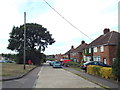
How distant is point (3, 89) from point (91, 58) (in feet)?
107

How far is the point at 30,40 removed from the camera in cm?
5012

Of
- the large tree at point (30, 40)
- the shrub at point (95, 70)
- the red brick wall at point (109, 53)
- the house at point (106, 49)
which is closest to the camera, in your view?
the shrub at point (95, 70)

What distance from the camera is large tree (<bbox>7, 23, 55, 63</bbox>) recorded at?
48.7 meters

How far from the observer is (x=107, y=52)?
31.1 m

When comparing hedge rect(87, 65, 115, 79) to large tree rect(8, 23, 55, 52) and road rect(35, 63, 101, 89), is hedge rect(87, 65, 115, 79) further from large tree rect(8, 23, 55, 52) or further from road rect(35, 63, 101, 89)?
large tree rect(8, 23, 55, 52)

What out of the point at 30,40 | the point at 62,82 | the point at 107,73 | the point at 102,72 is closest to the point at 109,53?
the point at 102,72

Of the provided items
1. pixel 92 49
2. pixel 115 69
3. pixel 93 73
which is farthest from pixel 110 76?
pixel 92 49

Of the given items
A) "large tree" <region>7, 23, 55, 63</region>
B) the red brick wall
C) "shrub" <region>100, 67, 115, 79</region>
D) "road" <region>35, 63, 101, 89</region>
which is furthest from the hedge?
"large tree" <region>7, 23, 55, 63</region>

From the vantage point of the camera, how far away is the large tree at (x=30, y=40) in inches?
1917

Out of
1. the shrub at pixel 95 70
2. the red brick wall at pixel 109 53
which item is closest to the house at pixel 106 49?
→ the red brick wall at pixel 109 53

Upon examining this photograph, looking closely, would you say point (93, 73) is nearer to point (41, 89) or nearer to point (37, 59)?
point (41, 89)

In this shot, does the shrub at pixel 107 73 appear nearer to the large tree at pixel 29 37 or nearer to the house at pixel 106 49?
the house at pixel 106 49

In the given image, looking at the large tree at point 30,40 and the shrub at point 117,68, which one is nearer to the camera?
the shrub at point 117,68

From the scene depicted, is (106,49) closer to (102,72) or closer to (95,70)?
(95,70)
